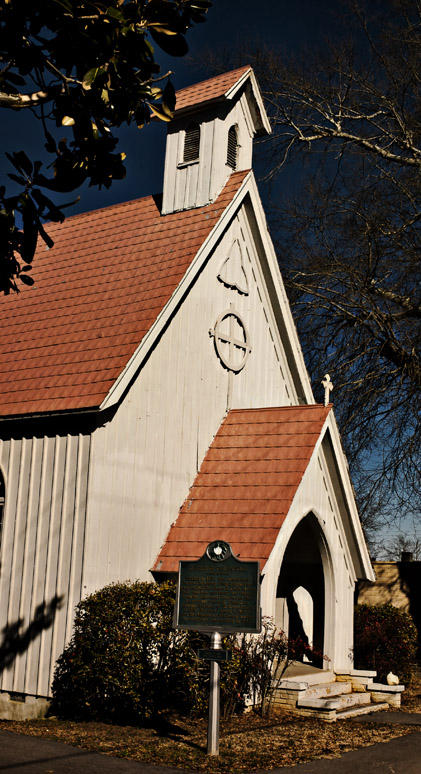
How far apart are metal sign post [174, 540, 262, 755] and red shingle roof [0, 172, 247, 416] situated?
319cm

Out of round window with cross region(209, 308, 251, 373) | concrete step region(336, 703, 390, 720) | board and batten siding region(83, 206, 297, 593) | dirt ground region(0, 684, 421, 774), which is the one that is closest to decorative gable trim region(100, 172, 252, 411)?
board and batten siding region(83, 206, 297, 593)

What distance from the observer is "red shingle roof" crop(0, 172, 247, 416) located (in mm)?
13484

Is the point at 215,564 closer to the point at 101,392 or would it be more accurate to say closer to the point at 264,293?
the point at 101,392

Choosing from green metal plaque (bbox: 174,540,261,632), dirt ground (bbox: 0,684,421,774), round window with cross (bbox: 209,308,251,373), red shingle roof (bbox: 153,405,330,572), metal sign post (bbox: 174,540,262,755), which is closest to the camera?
dirt ground (bbox: 0,684,421,774)

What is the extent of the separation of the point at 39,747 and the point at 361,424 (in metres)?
13.5

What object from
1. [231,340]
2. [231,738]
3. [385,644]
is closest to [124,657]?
[231,738]

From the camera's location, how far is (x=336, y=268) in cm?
2197

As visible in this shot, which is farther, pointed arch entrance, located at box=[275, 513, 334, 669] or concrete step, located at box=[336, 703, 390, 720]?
pointed arch entrance, located at box=[275, 513, 334, 669]

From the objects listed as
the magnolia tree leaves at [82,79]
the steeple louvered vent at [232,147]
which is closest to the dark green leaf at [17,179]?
the magnolia tree leaves at [82,79]

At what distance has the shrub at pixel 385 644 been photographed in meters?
16.3

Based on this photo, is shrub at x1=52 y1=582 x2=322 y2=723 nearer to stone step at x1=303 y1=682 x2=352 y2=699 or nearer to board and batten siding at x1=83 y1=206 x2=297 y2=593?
board and batten siding at x1=83 y1=206 x2=297 y2=593

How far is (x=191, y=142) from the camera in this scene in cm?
1861

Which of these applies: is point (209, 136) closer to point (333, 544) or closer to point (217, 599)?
point (333, 544)

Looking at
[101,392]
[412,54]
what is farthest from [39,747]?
[412,54]
